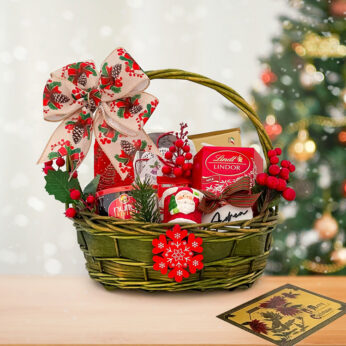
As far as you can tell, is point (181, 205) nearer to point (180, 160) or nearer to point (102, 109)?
point (180, 160)

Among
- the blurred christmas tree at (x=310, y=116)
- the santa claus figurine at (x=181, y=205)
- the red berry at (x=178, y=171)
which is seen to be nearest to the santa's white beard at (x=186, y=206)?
the santa claus figurine at (x=181, y=205)

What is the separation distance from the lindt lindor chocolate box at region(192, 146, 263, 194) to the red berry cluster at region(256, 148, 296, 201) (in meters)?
0.04

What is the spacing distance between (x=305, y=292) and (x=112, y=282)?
18.0 inches

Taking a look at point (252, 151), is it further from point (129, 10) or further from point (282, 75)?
point (129, 10)

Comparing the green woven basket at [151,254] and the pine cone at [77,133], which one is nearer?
the green woven basket at [151,254]

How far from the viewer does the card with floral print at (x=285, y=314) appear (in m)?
0.77

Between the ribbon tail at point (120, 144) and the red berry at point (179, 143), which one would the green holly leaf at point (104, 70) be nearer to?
the ribbon tail at point (120, 144)

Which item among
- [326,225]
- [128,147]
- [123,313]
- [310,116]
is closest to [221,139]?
[128,147]

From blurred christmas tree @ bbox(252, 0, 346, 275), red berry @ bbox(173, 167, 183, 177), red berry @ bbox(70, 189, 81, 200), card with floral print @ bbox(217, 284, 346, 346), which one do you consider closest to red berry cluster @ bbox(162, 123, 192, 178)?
red berry @ bbox(173, 167, 183, 177)

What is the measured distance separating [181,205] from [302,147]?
38.7 inches

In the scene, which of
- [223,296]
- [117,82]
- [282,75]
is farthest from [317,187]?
[117,82]

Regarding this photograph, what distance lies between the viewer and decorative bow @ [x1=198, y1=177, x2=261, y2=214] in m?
0.89

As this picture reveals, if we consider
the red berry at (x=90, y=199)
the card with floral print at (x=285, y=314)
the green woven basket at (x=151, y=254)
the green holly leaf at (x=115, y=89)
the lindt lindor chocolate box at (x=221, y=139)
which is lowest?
the card with floral print at (x=285, y=314)

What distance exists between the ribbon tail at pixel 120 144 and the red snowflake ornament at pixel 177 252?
0.24 metres
